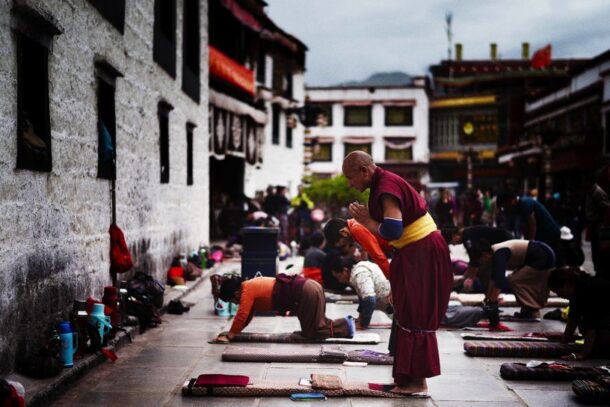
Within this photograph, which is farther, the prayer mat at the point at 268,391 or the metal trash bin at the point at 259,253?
the metal trash bin at the point at 259,253

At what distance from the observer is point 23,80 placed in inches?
265

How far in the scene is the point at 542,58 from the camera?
52062 mm

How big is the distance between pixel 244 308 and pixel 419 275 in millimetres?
2700

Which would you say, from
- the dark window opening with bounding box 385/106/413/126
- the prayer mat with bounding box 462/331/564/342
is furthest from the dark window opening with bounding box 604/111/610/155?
the dark window opening with bounding box 385/106/413/126

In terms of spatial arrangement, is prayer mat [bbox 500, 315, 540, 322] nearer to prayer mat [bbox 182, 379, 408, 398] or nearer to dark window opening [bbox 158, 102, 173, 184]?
prayer mat [bbox 182, 379, 408, 398]

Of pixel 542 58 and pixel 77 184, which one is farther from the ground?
pixel 542 58

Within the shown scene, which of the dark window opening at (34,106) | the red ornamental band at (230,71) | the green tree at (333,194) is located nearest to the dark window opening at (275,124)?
the red ornamental band at (230,71)

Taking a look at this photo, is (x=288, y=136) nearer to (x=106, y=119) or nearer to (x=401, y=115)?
(x=401, y=115)

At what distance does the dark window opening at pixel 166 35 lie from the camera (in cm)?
1271

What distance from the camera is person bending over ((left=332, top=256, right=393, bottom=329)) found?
9117mm

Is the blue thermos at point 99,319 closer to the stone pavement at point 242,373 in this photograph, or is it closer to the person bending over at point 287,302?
the stone pavement at point 242,373

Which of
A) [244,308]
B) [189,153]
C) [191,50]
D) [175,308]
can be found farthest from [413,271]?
[191,50]

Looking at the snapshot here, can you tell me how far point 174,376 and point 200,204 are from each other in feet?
35.9

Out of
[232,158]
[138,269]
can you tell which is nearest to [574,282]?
[138,269]
